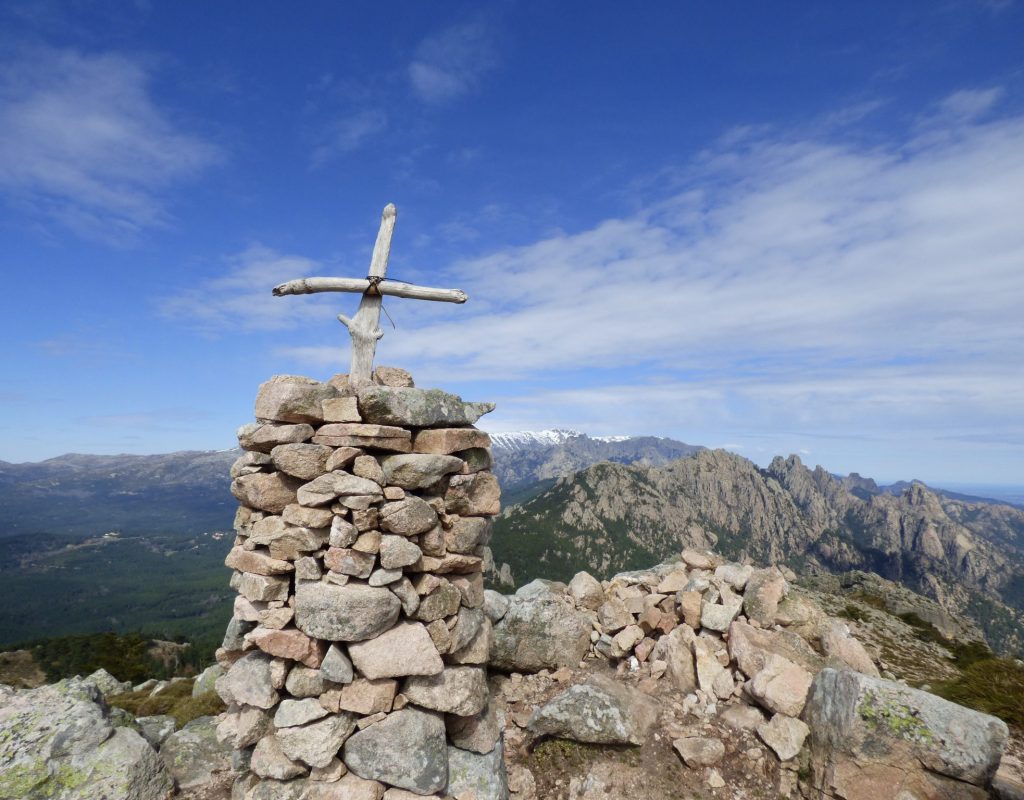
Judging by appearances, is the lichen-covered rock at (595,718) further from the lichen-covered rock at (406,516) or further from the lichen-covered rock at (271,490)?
the lichen-covered rock at (271,490)

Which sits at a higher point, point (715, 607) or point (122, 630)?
point (715, 607)

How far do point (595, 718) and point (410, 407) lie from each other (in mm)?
7567

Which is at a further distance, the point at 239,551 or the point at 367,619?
the point at 239,551

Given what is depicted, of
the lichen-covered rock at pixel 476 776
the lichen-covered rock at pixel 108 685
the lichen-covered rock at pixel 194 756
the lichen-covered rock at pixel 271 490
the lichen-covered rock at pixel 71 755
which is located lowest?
the lichen-covered rock at pixel 108 685

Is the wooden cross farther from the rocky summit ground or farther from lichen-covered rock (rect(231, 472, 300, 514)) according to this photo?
the rocky summit ground

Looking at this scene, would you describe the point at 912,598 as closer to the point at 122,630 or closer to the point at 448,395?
the point at 448,395

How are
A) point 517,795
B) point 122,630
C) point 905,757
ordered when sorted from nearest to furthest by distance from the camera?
point 905,757 → point 517,795 → point 122,630

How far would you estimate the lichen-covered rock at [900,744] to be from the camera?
27.6ft

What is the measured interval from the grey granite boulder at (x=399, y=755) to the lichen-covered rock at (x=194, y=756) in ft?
11.4

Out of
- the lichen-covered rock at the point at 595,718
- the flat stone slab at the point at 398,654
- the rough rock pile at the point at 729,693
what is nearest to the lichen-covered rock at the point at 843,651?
the rough rock pile at the point at 729,693

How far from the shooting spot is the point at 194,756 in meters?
9.76

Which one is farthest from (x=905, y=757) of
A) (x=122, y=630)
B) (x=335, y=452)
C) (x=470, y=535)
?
(x=122, y=630)

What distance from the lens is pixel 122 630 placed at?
198000 mm

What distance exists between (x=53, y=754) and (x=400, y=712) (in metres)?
6.13
